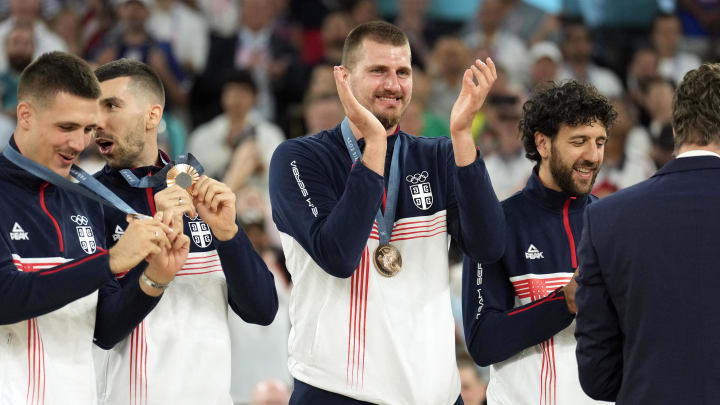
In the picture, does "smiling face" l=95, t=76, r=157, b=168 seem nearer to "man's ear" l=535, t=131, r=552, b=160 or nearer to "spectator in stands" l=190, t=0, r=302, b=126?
"man's ear" l=535, t=131, r=552, b=160

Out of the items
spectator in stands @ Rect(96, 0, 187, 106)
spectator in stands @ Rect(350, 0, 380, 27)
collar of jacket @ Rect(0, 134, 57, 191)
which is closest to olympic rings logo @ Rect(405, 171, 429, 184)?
collar of jacket @ Rect(0, 134, 57, 191)

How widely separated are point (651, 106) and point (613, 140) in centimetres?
202

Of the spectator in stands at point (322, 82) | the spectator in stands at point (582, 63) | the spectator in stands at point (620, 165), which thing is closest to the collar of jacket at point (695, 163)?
the spectator in stands at point (620, 165)

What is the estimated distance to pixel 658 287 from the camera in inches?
152

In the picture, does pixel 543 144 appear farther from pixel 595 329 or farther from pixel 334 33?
pixel 334 33

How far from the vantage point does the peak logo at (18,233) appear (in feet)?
14.6

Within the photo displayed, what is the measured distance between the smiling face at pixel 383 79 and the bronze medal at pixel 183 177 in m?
0.86

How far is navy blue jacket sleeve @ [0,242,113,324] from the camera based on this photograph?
4223 mm

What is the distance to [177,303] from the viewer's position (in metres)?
4.95

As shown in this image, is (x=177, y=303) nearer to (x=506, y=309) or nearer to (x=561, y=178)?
(x=506, y=309)

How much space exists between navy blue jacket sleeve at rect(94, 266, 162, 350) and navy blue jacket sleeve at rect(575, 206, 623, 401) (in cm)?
184

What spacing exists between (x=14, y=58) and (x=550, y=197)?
24.1ft

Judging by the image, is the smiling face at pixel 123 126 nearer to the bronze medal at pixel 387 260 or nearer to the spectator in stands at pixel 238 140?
the bronze medal at pixel 387 260

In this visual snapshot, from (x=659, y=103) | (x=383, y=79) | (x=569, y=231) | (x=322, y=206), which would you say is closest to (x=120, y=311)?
(x=322, y=206)
